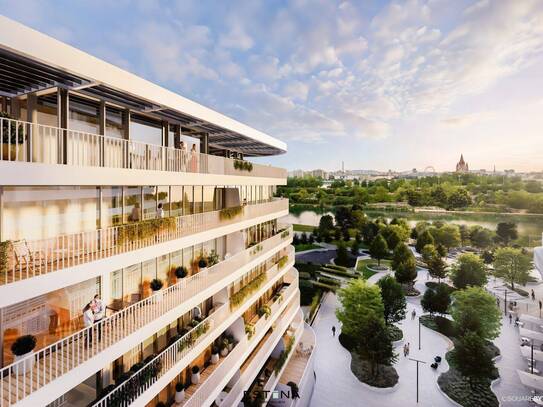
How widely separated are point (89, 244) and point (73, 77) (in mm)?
4555

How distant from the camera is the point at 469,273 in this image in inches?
1474

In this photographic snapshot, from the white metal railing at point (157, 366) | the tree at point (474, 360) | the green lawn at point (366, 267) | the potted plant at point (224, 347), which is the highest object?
the white metal railing at point (157, 366)

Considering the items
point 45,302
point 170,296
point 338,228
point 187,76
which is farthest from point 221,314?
point 338,228

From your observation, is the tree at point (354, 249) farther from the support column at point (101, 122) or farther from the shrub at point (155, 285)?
the support column at point (101, 122)

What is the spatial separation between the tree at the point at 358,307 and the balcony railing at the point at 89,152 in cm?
1857

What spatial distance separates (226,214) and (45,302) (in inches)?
289

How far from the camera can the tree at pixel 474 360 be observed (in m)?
20.9

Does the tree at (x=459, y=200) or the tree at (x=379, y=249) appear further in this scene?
the tree at (x=459, y=200)

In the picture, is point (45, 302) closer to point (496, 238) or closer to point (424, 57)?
point (424, 57)

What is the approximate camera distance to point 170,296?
34.7 ft

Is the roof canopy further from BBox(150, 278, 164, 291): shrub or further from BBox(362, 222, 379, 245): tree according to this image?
BBox(362, 222, 379, 245): tree

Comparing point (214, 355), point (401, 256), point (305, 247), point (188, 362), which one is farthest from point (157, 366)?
point (305, 247)

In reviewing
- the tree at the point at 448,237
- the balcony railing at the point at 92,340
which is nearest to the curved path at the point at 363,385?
the balcony railing at the point at 92,340

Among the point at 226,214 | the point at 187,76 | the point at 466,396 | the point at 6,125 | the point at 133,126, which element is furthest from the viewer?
the point at 187,76
